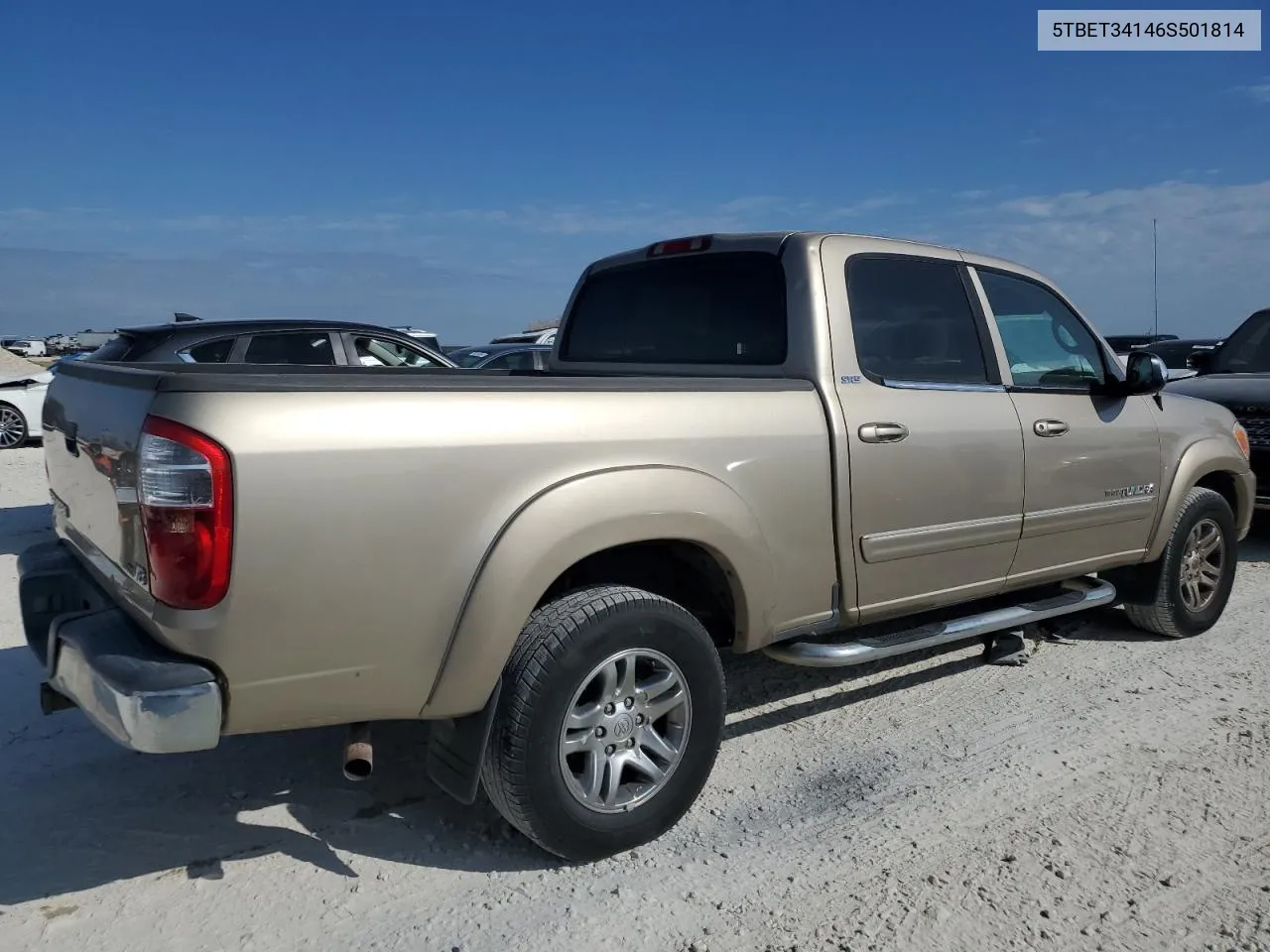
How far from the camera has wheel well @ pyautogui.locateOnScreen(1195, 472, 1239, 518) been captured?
5.45 meters

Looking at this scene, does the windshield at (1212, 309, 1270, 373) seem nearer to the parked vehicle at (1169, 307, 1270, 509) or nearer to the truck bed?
the parked vehicle at (1169, 307, 1270, 509)

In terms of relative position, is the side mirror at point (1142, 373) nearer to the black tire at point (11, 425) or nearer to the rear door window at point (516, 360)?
the rear door window at point (516, 360)

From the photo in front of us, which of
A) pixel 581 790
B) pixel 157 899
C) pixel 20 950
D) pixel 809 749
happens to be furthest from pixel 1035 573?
pixel 20 950

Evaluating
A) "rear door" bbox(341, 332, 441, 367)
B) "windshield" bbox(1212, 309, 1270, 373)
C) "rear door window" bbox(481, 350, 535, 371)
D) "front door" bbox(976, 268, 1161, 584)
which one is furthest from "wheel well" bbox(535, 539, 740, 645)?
"rear door window" bbox(481, 350, 535, 371)

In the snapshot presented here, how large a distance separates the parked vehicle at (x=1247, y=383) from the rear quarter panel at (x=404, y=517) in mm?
4656

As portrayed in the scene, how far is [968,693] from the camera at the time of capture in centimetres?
448

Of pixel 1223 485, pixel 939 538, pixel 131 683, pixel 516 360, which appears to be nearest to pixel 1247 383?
pixel 1223 485

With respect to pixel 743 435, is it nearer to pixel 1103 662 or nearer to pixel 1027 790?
pixel 1027 790

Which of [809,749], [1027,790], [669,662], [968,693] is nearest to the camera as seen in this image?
[669,662]

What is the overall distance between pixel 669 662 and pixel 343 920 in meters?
1.17

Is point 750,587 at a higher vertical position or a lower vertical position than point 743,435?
lower

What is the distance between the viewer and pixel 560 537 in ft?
9.03

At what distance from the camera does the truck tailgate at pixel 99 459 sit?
8.04ft

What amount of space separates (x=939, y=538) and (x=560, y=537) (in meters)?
1.71
